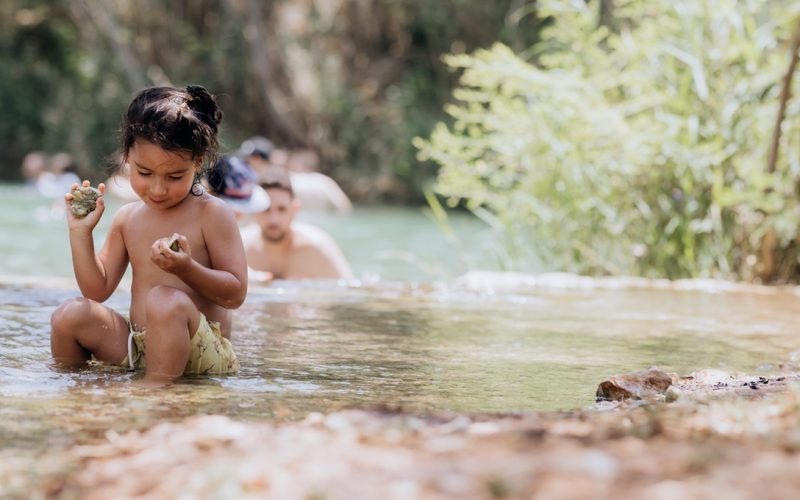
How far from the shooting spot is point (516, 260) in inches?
343

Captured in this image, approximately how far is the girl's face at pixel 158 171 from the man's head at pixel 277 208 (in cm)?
350

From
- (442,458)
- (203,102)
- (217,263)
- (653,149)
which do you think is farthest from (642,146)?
(442,458)

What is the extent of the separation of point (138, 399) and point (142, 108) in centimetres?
110

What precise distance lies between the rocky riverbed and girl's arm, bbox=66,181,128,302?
144 cm

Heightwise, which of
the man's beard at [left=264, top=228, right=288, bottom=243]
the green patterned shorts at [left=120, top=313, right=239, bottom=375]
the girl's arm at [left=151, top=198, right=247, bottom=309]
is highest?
the man's beard at [left=264, top=228, right=288, bottom=243]

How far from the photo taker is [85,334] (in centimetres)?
390

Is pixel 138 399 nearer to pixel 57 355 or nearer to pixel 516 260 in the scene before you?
pixel 57 355

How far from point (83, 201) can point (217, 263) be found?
51cm

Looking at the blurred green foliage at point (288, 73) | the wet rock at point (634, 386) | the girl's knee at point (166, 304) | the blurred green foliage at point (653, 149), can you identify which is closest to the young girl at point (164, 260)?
the girl's knee at point (166, 304)

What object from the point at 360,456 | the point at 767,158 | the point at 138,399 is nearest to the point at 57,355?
the point at 138,399

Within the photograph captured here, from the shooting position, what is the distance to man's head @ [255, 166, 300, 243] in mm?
7441

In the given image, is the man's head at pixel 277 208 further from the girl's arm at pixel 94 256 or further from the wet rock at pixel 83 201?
the wet rock at pixel 83 201

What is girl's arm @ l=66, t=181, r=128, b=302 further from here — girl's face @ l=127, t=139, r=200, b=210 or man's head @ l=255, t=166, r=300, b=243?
man's head @ l=255, t=166, r=300, b=243

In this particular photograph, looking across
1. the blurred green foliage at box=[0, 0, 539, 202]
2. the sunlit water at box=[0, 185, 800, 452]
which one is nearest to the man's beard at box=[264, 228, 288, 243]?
the sunlit water at box=[0, 185, 800, 452]
